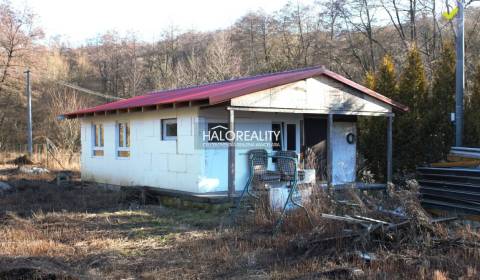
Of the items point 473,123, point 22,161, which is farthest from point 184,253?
point 22,161

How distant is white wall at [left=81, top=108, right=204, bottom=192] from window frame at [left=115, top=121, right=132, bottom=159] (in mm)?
106

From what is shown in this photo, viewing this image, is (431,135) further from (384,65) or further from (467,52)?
(467,52)

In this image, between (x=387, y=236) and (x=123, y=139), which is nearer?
(x=387, y=236)

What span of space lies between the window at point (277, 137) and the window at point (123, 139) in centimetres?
445

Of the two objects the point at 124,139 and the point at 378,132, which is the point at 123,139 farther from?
the point at 378,132

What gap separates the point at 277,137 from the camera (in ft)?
45.8

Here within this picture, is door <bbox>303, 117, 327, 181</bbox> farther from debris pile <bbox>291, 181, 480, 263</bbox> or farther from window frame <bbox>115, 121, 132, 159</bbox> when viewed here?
debris pile <bbox>291, 181, 480, 263</bbox>

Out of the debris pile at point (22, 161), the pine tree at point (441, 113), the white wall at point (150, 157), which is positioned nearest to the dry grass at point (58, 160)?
the debris pile at point (22, 161)

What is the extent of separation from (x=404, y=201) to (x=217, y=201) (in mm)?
4682

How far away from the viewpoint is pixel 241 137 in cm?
1296

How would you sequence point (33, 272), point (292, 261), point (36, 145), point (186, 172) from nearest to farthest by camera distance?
point (33, 272)
point (292, 261)
point (186, 172)
point (36, 145)

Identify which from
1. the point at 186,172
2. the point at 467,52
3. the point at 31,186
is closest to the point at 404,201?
the point at 186,172

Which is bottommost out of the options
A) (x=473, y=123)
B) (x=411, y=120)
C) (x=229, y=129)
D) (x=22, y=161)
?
(x=22, y=161)

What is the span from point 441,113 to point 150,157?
30.9 feet
